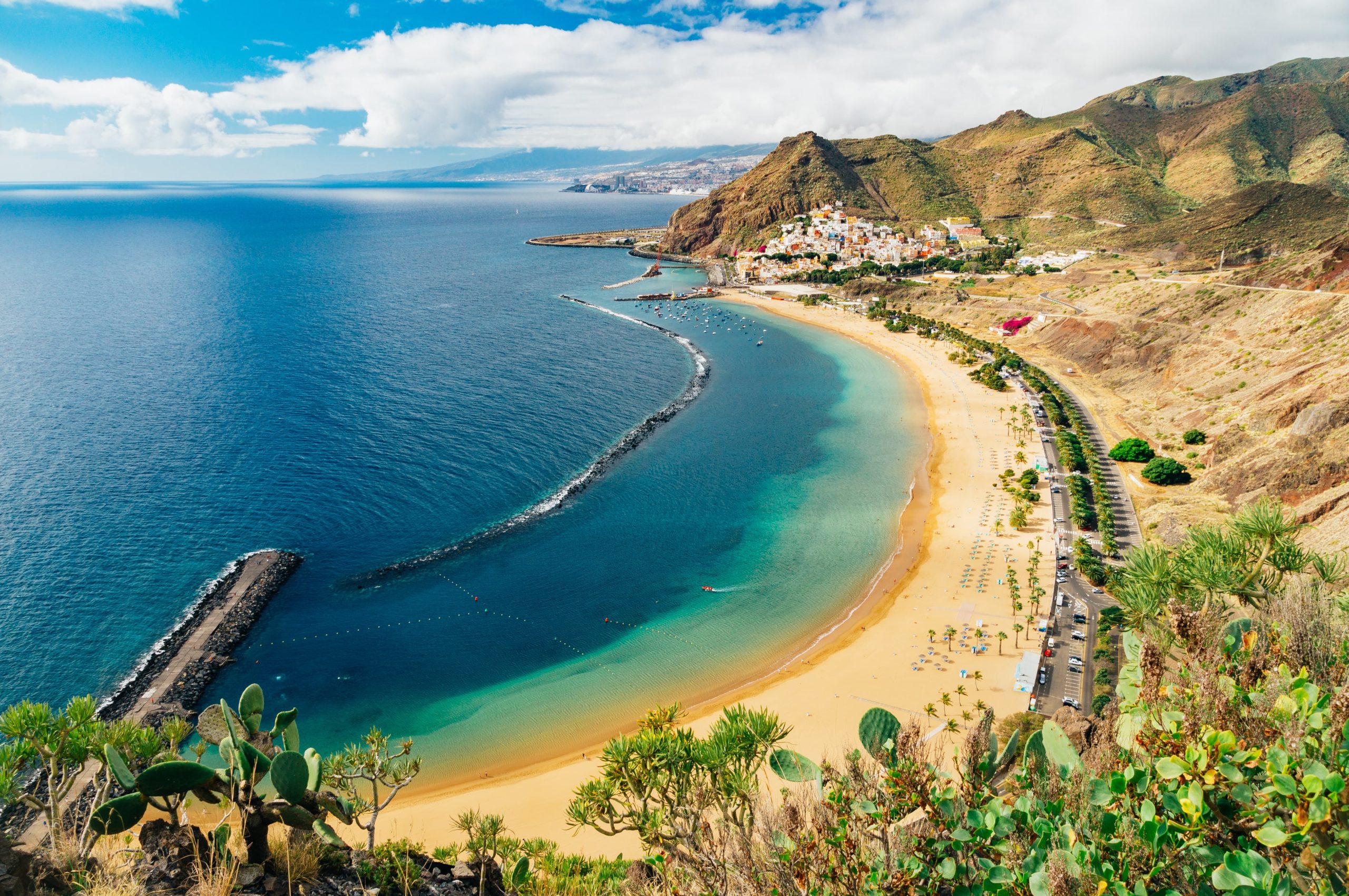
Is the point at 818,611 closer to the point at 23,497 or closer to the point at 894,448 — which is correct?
the point at 894,448

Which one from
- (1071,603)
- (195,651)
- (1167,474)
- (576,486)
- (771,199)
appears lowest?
(195,651)

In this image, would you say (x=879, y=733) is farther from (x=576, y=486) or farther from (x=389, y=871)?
(x=576, y=486)

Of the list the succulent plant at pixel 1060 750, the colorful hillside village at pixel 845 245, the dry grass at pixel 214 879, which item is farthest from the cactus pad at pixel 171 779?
the colorful hillside village at pixel 845 245

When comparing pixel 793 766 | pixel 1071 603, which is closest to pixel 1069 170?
pixel 1071 603

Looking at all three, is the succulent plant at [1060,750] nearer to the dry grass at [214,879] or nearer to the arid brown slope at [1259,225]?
the dry grass at [214,879]

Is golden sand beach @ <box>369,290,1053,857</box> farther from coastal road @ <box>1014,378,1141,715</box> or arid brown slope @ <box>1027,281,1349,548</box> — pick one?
arid brown slope @ <box>1027,281,1349,548</box>

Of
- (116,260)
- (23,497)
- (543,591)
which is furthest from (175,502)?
(116,260)
